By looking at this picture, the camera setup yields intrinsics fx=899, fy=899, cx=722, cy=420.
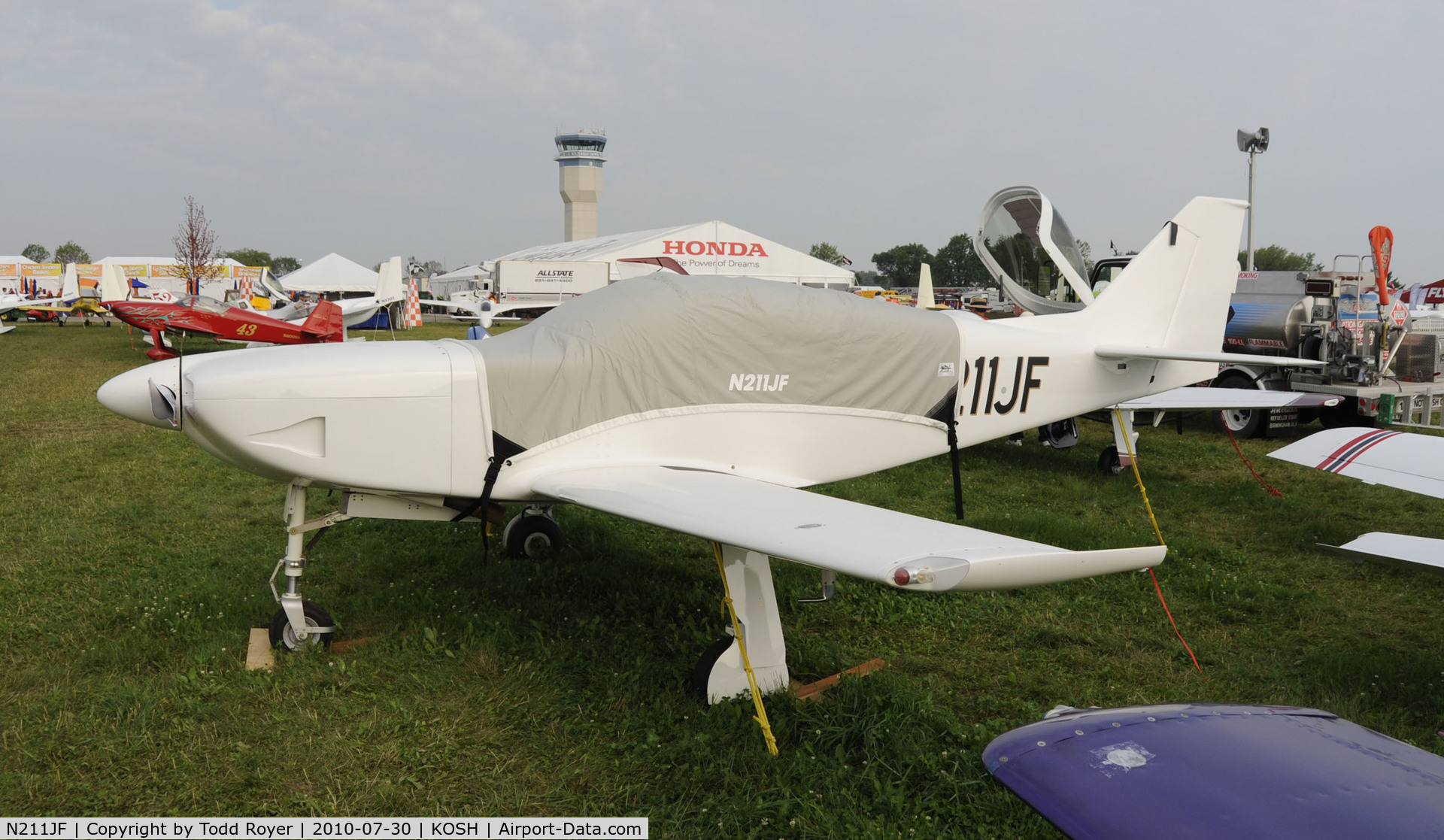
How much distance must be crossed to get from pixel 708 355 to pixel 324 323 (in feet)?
59.7

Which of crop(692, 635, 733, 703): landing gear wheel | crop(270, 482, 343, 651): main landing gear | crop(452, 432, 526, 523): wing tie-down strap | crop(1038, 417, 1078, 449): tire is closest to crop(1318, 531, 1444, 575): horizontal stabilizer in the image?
crop(692, 635, 733, 703): landing gear wheel

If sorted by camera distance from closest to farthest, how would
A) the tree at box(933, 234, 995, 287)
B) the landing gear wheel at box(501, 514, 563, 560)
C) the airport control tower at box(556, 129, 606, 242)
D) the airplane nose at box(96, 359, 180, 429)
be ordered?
the airplane nose at box(96, 359, 180, 429), the landing gear wheel at box(501, 514, 563, 560), the airport control tower at box(556, 129, 606, 242), the tree at box(933, 234, 995, 287)

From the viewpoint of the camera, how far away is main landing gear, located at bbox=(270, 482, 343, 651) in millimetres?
4379

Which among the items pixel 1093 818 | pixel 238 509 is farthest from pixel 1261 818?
pixel 238 509

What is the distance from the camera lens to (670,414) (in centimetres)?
460

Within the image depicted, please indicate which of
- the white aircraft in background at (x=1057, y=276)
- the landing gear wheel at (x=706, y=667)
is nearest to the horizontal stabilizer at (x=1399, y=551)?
the landing gear wheel at (x=706, y=667)

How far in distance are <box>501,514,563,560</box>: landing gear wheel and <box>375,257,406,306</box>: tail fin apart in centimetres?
2426

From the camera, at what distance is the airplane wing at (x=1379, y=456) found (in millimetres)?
3557

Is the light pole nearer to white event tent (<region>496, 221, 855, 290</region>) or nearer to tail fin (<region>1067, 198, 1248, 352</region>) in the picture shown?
tail fin (<region>1067, 198, 1248, 352</region>)

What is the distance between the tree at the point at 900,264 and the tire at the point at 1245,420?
11340 centimetres

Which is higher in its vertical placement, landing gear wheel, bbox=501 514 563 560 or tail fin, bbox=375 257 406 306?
tail fin, bbox=375 257 406 306

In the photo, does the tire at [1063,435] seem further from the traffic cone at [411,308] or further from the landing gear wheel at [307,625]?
the traffic cone at [411,308]

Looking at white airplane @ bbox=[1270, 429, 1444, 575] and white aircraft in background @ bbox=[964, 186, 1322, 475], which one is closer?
white airplane @ bbox=[1270, 429, 1444, 575]

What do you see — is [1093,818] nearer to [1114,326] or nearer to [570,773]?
[570,773]
